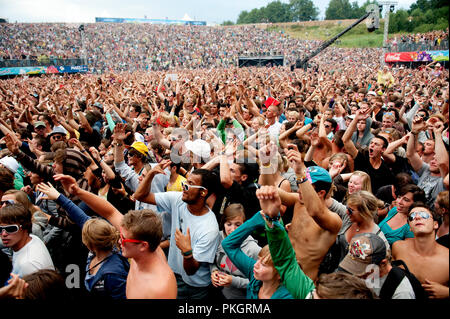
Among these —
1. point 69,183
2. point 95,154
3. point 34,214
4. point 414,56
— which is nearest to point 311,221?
point 69,183

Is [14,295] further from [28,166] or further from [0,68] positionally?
[0,68]

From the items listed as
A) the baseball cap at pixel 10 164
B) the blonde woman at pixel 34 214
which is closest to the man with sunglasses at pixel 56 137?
the baseball cap at pixel 10 164

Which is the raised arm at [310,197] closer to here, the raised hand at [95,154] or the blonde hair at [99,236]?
the blonde hair at [99,236]

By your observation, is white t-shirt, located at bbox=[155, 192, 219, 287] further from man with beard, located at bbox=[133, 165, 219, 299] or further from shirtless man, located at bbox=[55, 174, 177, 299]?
shirtless man, located at bbox=[55, 174, 177, 299]

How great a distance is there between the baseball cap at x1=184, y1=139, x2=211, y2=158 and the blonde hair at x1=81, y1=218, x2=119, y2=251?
5.42 ft

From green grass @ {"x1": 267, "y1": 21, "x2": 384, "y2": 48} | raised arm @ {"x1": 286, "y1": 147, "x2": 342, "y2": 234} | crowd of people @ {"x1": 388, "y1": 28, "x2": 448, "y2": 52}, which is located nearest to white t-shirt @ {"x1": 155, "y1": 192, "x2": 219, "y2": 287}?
raised arm @ {"x1": 286, "y1": 147, "x2": 342, "y2": 234}

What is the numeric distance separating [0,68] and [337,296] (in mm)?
29660

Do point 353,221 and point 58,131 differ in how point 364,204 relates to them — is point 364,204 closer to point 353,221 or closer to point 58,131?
point 353,221

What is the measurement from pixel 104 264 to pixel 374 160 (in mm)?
3444

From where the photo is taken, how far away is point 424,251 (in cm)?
236

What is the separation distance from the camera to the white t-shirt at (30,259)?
2.34 metres

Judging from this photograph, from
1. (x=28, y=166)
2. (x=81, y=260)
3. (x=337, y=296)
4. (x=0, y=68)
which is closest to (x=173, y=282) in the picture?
(x=337, y=296)

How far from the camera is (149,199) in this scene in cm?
290

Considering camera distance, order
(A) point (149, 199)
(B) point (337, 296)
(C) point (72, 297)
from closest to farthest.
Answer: (B) point (337, 296)
(C) point (72, 297)
(A) point (149, 199)
